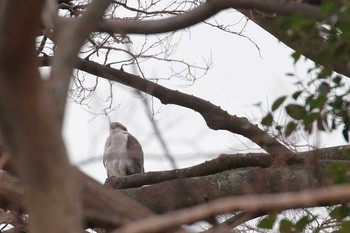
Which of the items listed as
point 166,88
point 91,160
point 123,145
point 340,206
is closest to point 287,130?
point 340,206

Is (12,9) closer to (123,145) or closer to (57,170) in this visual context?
(57,170)

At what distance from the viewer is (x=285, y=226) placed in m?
3.36

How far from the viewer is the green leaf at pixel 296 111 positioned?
3.50m

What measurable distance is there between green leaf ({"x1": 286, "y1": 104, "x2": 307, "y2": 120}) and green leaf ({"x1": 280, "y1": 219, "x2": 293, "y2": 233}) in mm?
423

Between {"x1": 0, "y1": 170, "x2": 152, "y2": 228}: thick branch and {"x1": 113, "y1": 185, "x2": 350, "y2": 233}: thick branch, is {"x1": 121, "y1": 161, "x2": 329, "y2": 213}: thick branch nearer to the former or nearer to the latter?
{"x1": 0, "y1": 170, "x2": 152, "y2": 228}: thick branch

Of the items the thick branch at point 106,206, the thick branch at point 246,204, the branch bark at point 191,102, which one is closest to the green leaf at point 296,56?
the thick branch at point 106,206

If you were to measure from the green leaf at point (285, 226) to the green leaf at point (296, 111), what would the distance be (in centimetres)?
42

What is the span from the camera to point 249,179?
211 inches

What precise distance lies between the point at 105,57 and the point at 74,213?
4674mm

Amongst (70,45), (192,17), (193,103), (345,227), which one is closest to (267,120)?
(345,227)

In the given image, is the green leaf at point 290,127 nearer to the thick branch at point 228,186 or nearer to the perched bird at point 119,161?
the thick branch at point 228,186

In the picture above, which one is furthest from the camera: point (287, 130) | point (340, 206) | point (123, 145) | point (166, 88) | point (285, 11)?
point (123, 145)

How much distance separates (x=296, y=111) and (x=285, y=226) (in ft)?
1.55

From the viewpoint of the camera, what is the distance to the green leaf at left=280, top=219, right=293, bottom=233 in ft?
11.0
